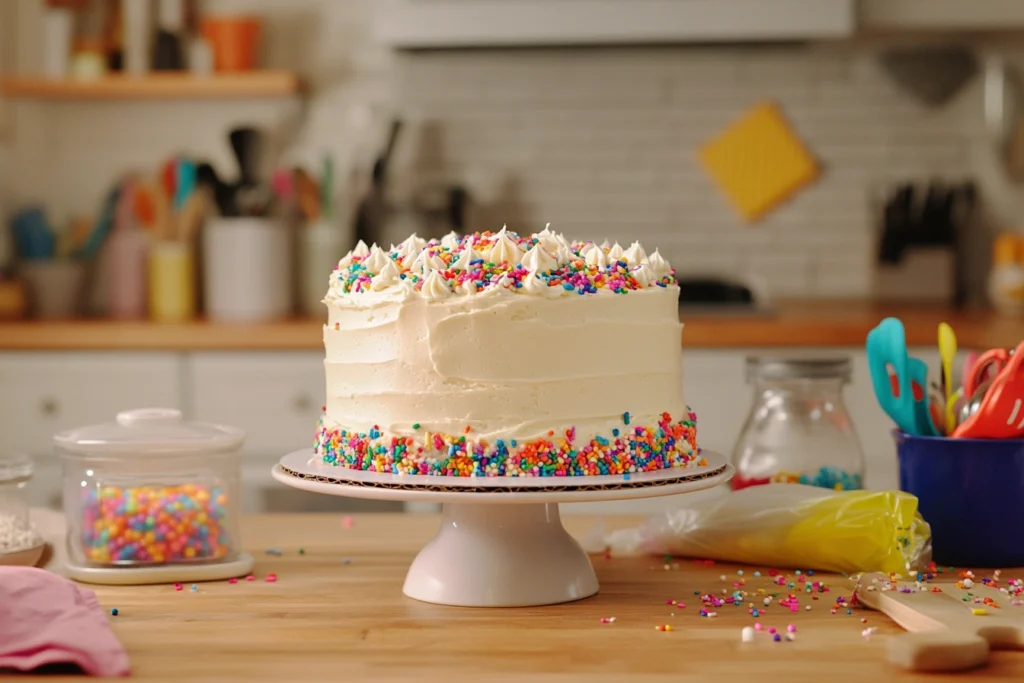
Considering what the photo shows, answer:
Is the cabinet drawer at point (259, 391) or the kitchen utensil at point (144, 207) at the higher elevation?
the kitchen utensil at point (144, 207)

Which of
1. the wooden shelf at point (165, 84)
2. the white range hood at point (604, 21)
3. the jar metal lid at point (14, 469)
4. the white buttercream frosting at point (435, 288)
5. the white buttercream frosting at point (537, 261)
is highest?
the white range hood at point (604, 21)

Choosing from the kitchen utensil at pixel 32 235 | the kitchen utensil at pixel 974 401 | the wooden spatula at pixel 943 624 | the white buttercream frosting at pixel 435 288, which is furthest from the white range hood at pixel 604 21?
the wooden spatula at pixel 943 624

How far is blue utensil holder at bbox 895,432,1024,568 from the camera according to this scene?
53.7 inches

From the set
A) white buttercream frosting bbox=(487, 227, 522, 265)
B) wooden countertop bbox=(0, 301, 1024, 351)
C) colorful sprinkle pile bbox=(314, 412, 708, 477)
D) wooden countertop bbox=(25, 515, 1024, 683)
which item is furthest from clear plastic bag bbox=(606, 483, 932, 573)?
wooden countertop bbox=(0, 301, 1024, 351)

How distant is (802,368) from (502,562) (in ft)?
1.51

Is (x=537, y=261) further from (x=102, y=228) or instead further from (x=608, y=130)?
(x=102, y=228)

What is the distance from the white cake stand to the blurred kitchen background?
1919 millimetres

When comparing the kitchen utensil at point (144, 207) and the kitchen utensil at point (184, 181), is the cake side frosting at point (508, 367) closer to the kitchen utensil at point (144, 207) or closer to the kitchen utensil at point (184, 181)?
the kitchen utensil at point (184, 181)

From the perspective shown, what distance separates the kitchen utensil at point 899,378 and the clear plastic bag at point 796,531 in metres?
0.10

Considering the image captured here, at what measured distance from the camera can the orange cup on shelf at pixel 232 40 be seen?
3283mm

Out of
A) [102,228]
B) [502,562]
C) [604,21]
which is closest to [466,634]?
[502,562]

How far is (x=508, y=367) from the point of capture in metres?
1.28

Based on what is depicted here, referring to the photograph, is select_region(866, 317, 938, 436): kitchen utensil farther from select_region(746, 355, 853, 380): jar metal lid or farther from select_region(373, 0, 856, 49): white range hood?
select_region(373, 0, 856, 49): white range hood

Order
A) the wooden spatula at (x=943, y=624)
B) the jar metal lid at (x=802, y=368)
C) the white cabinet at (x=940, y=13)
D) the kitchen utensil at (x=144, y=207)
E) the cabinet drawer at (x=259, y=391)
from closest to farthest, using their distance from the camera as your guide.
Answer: the wooden spatula at (x=943, y=624)
the jar metal lid at (x=802, y=368)
the cabinet drawer at (x=259, y=391)
the white cabinet at (x=940, y=13)
the kitchen utensil at (x=144, y=207)
